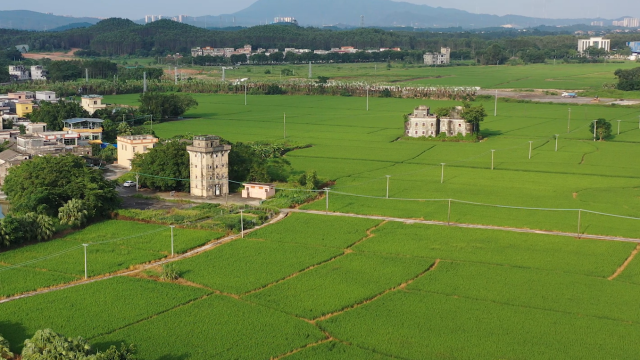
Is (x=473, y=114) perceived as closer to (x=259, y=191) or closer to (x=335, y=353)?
(x=259, y=191)

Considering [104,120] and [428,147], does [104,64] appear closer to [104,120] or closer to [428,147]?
[104,120]

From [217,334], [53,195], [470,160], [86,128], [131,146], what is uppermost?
[86,128]

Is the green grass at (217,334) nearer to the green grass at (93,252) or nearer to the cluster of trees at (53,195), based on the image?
the green grass at (93,252)

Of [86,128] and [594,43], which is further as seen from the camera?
[594,43]

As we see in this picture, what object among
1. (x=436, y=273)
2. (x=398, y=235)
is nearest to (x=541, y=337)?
(x=436, y=273)

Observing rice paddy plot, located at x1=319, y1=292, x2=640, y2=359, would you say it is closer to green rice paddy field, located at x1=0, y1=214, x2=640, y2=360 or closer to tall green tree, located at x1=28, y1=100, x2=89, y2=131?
green rice paddy field, located at x1=0, y1=214, x2=640, y2=360

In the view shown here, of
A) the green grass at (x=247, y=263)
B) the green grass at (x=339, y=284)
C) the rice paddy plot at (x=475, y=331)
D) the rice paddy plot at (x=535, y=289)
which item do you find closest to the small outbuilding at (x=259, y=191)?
the green grass at (x=247, y=263)

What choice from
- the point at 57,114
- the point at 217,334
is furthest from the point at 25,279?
the point at 57,114
